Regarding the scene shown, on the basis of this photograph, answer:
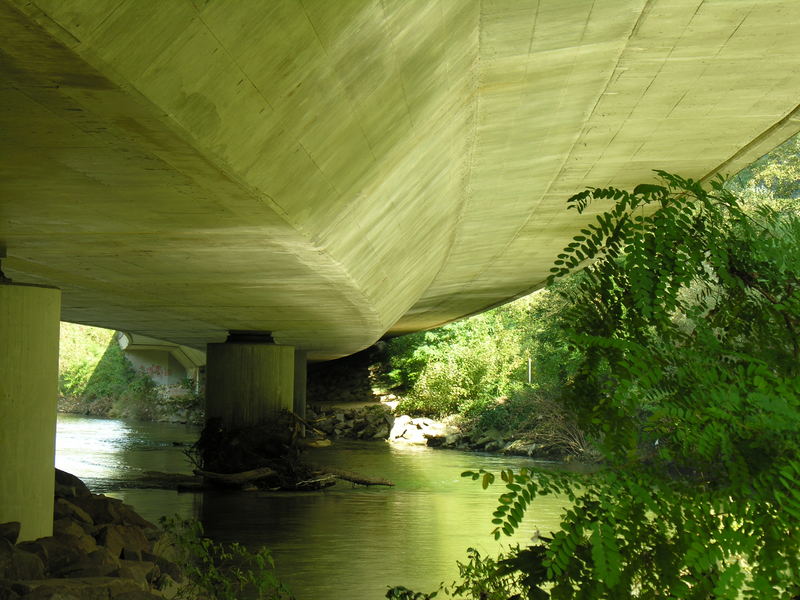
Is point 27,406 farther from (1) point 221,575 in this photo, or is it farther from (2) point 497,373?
(2) point 497,373

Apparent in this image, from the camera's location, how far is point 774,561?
346 centimetres

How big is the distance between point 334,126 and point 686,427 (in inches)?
98.0

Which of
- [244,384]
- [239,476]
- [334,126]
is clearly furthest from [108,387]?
[334,126]

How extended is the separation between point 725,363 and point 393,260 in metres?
7.00

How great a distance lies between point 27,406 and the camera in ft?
25.5

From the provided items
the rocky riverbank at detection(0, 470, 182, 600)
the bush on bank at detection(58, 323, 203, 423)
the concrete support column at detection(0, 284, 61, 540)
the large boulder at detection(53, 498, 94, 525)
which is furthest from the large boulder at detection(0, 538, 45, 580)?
the bush on bank at detection(58, 323, 203, 423)

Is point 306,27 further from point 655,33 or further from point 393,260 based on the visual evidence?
point 393,260

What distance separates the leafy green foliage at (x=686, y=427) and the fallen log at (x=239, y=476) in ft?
40.5

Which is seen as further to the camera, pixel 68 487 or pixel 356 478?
pixel 356 478

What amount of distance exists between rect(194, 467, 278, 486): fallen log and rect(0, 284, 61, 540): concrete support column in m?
8.28

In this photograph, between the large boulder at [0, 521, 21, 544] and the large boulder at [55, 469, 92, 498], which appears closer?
the large boulder at [0, 521, 21, 544]

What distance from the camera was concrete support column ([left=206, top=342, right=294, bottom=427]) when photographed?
728 inches

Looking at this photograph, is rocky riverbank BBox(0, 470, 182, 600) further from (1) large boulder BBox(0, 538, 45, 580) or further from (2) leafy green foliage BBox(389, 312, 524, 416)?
(2) leafy green foliage BBox(389, 312, 524, 416)

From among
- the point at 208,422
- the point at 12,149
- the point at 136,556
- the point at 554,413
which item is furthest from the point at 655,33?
the point at 554,413
